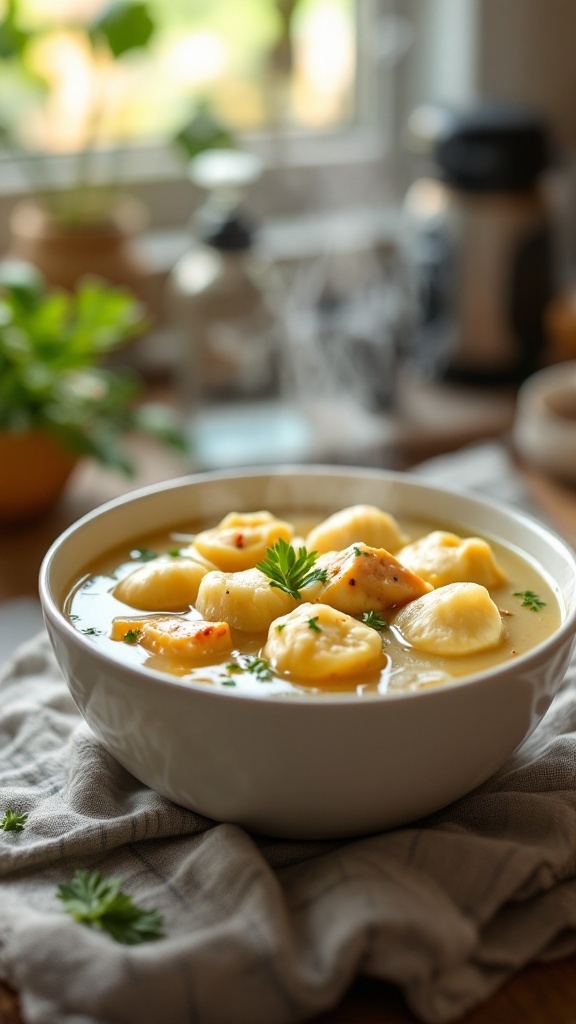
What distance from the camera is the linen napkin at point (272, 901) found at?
2.99ft

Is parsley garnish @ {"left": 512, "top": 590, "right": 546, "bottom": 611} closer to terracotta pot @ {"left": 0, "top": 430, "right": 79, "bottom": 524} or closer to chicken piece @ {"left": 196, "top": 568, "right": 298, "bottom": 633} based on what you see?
chicken piece @ {"left": 196, "top": 568, "right": 298, "bottom": 633}

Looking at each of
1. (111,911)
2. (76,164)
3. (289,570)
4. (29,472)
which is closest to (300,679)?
(289,570)

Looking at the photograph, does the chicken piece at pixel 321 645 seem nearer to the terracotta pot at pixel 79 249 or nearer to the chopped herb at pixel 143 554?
the chopped herb at pixel 143 554

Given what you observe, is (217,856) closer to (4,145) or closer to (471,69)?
(4,145)

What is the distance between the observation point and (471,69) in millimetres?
2910

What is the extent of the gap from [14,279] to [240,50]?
1291mm

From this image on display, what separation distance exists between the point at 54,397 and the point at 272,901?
3.55 ft

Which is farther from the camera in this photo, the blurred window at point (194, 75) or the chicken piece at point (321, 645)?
the blurred window at point (194, 75)

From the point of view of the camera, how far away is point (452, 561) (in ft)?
4.12

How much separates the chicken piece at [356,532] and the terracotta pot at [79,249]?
4.32 ft

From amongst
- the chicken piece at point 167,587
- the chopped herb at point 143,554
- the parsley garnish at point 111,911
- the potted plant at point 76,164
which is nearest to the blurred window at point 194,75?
the potted plant at point 76,164

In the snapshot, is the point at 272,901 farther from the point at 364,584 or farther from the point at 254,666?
the point at 364,584

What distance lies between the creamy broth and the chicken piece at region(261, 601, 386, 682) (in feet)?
0.04

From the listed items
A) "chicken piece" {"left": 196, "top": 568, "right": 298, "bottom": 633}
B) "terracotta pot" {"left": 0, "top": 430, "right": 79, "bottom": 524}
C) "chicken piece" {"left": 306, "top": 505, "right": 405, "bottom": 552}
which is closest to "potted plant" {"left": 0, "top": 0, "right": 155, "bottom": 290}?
"terracotta pot" {"left": 0, "top": 430, "right": 79, "bottom": 524}
